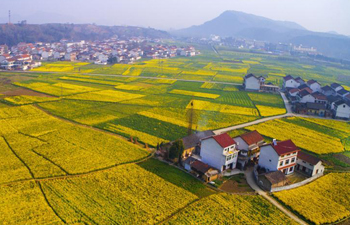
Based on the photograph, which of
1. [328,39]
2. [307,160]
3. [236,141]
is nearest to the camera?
[307,160]

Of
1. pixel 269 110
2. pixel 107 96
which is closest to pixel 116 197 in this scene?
pixel 107 96

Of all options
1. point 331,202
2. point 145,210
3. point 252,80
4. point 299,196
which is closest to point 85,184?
point 145,210

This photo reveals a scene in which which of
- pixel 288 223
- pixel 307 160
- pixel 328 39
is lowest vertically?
pixel 288 223

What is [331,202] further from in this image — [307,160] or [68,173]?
[68,173]

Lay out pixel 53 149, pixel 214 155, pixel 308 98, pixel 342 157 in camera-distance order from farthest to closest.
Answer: pixel 308 98
pixel 342 157
pixel 53 149
pixel 214 155

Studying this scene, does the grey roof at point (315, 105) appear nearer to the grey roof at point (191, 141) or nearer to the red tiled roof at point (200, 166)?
the grey roof at point (191, 141)

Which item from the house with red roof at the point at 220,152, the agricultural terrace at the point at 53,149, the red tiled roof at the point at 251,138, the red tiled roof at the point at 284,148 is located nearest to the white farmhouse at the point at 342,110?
the red tiled roof at the point at 251,138

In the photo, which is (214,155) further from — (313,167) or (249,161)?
(313,167)
